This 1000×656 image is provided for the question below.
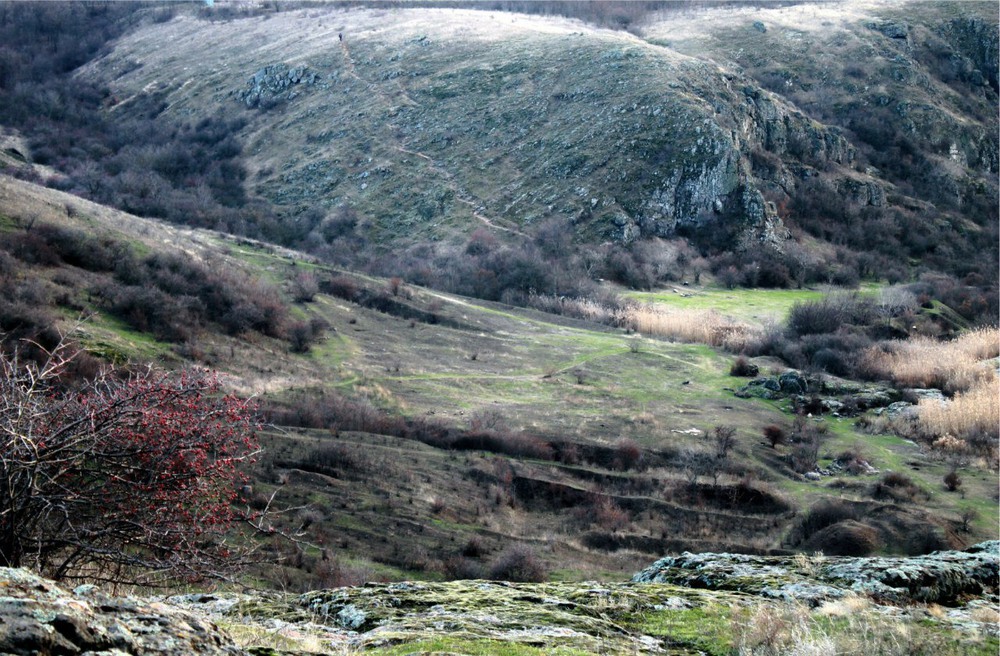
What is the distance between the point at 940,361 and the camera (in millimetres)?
30484

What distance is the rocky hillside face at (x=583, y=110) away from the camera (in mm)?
55812

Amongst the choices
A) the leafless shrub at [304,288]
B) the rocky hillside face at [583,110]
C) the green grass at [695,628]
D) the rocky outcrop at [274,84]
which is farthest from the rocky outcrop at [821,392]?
the rocky outcrop at [274,84]

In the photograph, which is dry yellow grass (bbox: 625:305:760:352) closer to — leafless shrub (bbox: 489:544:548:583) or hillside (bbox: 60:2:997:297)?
hillside (bbox: 60:2:997:297)

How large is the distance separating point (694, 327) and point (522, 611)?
31.4 metres

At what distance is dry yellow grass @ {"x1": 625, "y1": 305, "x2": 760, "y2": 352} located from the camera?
115ft

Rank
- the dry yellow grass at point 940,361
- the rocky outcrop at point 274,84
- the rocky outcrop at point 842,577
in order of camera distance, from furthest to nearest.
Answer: the rocky outcrop at point 274,84 → the dry yellow grass at point 940,361 → the rocky outcrop at point 842,577

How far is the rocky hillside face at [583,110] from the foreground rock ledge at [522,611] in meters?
44.3

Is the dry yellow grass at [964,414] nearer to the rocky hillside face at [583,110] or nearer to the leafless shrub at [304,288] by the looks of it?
the leafless shrub at [304,288]

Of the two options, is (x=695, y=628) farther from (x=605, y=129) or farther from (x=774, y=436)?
(x=605, y=129)

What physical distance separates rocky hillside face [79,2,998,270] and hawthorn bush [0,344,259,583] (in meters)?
45.6

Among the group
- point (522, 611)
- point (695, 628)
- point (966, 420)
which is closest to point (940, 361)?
point (966, 420)

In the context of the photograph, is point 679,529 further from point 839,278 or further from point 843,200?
point 843,200

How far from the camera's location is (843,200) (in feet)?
208

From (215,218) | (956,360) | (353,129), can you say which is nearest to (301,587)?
(956,360)
